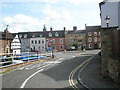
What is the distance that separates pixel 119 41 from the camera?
10656mm

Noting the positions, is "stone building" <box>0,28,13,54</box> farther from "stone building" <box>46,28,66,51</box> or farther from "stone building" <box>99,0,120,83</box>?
"stone building" <box>99,0,120,83</box>

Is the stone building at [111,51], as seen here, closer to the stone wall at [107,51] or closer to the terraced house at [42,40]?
the stone wall at [107,51]

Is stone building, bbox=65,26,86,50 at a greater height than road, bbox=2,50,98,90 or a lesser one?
greater

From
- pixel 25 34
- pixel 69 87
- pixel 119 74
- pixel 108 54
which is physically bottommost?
pixel 69 87

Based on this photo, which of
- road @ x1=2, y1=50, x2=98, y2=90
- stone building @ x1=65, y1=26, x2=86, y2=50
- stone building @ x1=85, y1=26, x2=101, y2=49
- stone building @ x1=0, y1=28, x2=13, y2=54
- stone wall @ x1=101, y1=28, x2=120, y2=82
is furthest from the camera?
stone building @ x1=65, y1=26, x2=86, y2=50

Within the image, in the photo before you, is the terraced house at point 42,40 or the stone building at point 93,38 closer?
the stone building at point 93,38

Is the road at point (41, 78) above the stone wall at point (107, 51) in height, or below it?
below

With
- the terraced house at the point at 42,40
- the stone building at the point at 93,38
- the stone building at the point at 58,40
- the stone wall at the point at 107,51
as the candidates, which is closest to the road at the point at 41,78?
the stone wall at the point at 107,51

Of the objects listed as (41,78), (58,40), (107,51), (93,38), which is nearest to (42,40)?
(58,40)

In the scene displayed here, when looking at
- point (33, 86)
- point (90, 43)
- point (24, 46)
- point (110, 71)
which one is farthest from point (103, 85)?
point (24, 46)

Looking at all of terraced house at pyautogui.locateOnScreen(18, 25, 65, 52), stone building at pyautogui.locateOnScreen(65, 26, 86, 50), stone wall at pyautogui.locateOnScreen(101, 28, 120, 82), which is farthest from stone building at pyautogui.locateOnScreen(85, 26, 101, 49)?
stone wall at pyautogui.locateOnScreen(101, 28, 120, 82)

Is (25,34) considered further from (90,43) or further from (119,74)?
(119,74)

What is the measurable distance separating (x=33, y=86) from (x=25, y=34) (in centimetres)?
7255

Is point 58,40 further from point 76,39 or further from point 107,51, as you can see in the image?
point 107,51
